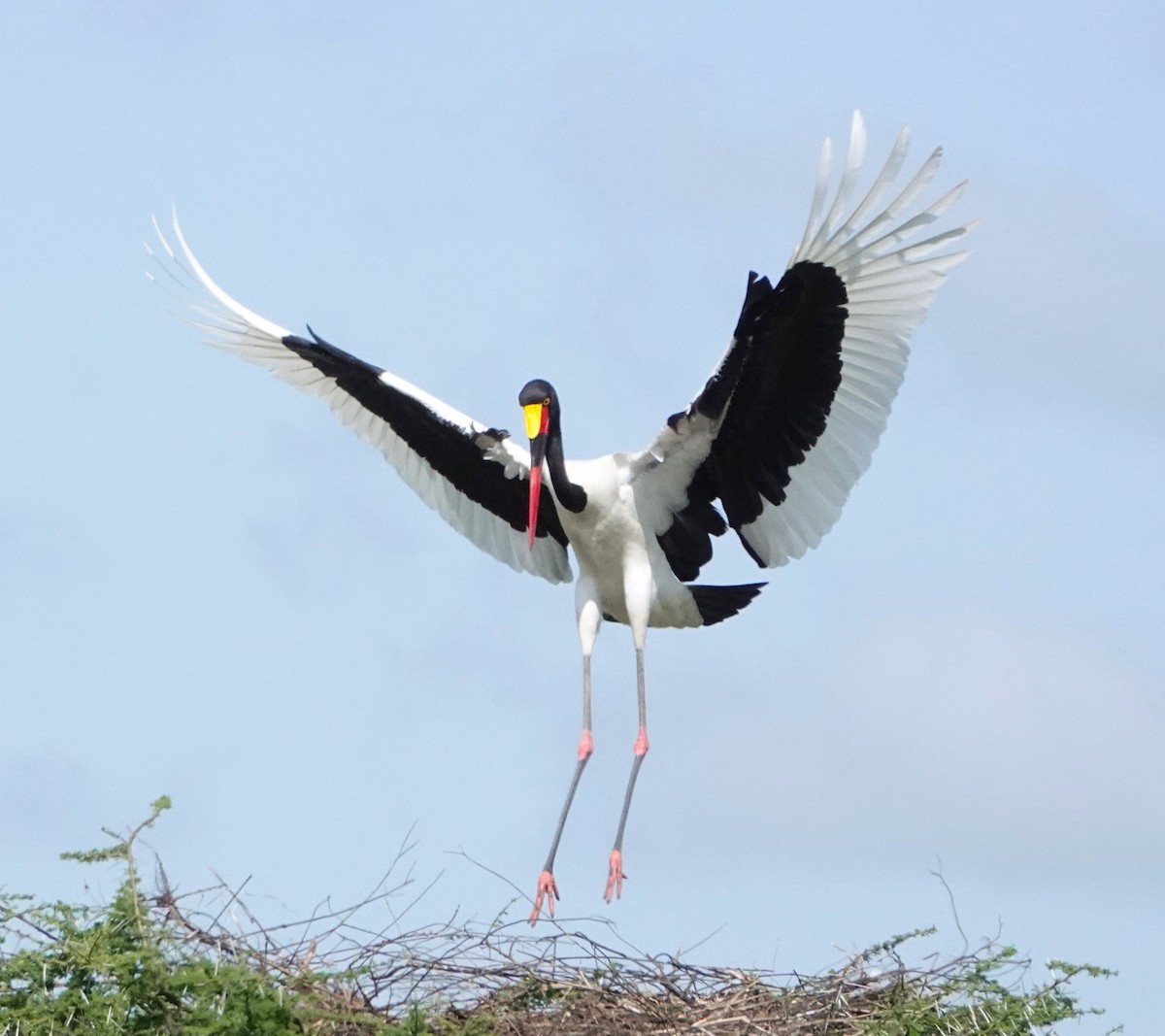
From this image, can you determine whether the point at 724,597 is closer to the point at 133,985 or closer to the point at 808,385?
the point at 808,385

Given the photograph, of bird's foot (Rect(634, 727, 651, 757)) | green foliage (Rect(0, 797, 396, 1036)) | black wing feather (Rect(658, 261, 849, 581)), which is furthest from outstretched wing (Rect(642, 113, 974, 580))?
green foliage (Rect(0, 797, 396, 1036))

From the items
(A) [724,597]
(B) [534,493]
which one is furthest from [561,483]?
(A) [724,597]

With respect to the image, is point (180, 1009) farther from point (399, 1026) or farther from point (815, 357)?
point (815, 357)

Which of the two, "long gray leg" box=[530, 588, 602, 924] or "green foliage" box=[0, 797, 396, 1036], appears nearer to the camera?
"green foliage" box=[0, 797, 396, 1036]

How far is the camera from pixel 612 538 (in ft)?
41.3

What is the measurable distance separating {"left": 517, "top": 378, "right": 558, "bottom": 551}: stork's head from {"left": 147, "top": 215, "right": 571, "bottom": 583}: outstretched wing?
52cm

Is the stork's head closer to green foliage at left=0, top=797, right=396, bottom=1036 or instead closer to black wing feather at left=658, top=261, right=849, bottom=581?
black wing feather at left=658, top=261, right=849, bottom=581

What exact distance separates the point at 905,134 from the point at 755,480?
8.02 ft

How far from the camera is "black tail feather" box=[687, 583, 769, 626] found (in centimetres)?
1296

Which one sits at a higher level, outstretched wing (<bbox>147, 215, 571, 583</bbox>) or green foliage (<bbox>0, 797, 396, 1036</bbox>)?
outstretched wing (<bbox>147, 215, 571, 583</bbox>)

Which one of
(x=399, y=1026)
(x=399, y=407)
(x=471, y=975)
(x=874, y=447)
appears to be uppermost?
(x=399, y=407)

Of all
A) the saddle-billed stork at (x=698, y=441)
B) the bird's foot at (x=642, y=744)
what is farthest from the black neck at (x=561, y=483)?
the bird's foot at (x=642, y=744)

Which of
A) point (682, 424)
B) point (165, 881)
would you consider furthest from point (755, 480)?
point (165, 881)

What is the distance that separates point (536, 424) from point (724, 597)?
62.1 inches
